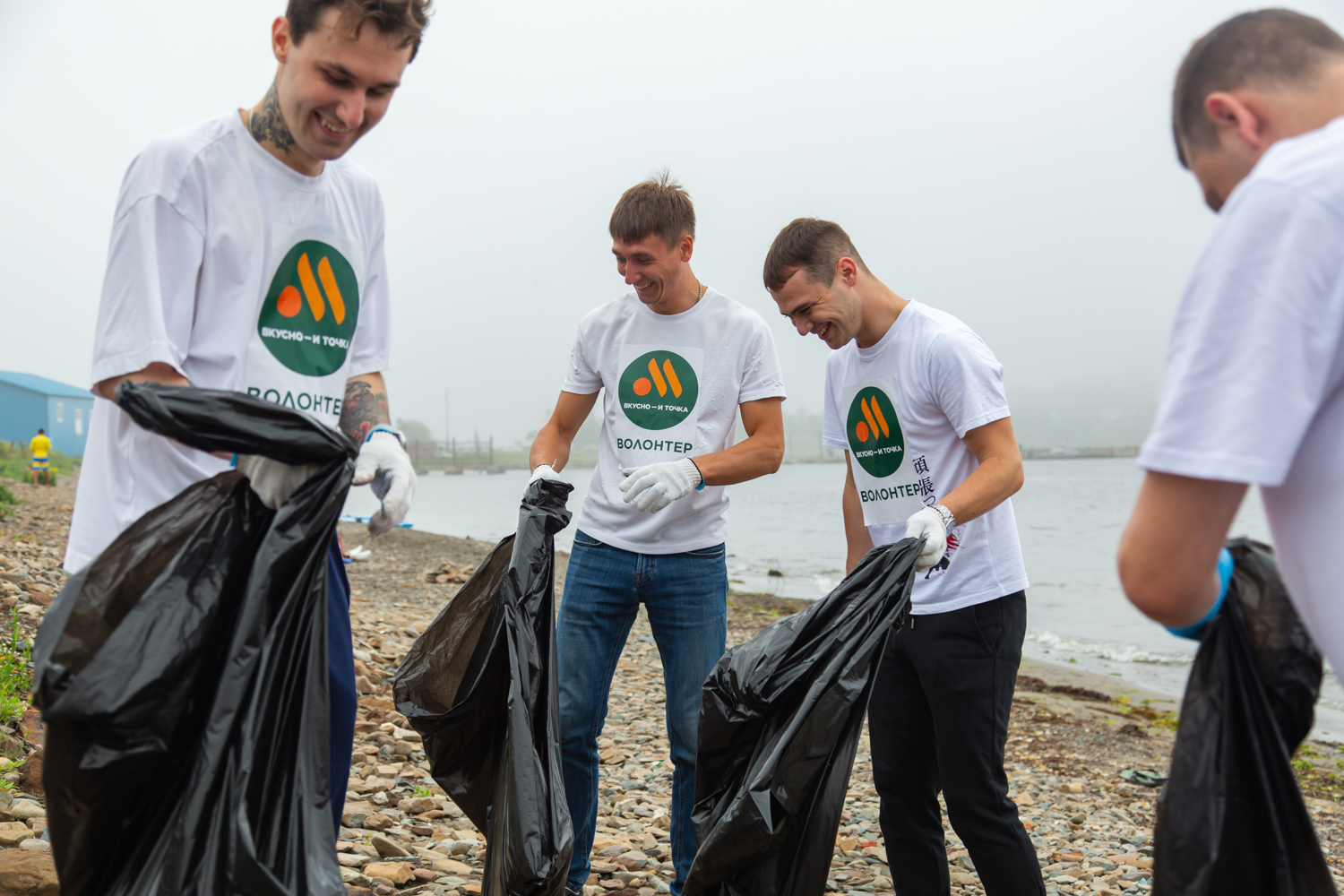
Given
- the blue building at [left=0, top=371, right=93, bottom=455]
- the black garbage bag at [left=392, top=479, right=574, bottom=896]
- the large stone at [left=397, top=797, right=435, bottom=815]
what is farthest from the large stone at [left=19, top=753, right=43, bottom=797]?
the blue building at [left=0, top=371, right=93, bottom=455]

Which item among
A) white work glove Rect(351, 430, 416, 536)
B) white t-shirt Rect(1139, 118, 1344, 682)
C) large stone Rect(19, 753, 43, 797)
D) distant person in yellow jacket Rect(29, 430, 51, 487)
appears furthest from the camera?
distant person in yellow jacket Rect(29, 430, 51, 487)

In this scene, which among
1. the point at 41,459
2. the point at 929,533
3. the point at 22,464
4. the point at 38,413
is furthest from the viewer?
the point at 38,413

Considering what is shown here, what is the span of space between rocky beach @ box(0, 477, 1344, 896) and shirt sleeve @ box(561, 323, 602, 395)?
1.57 meters

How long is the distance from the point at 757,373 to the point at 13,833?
2.42 metres

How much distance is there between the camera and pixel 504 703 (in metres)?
2.23

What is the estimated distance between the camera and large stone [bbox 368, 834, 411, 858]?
2.84 meters

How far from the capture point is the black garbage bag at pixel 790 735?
1.89 metres

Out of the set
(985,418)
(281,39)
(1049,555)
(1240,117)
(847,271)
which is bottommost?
(1049,555)

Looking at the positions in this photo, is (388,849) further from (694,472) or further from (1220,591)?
(1220,591)

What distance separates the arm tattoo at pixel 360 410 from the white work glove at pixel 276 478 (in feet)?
1.23

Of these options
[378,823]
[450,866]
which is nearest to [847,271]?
[450,866]

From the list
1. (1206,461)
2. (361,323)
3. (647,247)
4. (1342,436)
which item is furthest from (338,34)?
(1342,436)

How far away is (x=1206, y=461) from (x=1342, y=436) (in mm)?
181

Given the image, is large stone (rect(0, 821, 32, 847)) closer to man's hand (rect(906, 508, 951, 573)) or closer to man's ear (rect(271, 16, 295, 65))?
man's ear (rect(271, 16, 295, 65))
